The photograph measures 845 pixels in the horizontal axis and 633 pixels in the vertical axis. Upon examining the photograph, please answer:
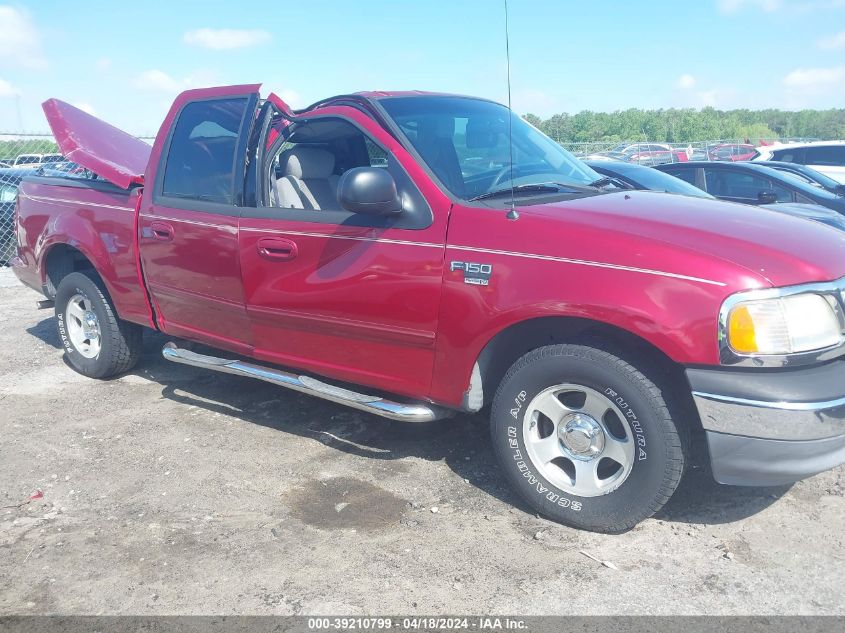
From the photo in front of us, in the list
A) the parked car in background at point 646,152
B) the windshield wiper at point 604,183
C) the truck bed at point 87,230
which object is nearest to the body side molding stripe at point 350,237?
the windshield wiper at point 604,183

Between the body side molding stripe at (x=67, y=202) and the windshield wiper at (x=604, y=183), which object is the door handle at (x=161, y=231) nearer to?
the body side molding stripe at (x=67, y=202)

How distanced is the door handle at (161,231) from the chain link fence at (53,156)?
1333 millimetres

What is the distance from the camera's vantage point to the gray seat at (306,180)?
14.3 ft

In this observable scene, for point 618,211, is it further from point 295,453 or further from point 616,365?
point 295,453

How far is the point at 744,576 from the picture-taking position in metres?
2.96

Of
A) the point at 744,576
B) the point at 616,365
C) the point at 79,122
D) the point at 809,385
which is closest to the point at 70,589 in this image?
the point at 616,365

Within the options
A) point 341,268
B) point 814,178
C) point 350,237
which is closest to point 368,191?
point 350,237

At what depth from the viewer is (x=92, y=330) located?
5.63 meters

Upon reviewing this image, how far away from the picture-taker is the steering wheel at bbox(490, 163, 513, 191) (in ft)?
Answer: 12.3

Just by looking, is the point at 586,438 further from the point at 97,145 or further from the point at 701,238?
the point at 97,145

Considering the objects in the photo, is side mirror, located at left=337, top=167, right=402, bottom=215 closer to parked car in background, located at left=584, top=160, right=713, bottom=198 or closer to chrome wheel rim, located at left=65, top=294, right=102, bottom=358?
chrome wheel rim, located at left=65, top=294, right=102, bottom=358

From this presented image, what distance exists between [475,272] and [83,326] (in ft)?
12.2

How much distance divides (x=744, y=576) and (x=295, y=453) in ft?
7.96

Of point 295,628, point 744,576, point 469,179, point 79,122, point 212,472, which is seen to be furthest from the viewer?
point 79,122
